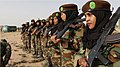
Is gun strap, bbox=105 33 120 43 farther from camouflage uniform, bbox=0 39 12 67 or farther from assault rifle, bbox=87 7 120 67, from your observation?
camouflage uniform, bbox=0 39 12 67

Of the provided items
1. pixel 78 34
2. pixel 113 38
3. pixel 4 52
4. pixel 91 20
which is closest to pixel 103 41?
pixel 113 38

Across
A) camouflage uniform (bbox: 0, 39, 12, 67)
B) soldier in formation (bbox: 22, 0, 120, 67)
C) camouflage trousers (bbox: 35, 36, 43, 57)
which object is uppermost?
soldier in formation (bbox: 22, 0, 120, 67)

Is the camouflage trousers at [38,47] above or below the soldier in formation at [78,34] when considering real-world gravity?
below

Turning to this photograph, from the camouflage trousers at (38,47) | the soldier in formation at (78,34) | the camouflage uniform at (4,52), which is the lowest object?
the camouflage trousers at (38,47)

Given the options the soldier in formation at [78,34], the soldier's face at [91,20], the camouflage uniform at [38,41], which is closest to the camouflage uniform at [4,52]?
the soldier in formation at [78,34]

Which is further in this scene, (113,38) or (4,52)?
(4,52)

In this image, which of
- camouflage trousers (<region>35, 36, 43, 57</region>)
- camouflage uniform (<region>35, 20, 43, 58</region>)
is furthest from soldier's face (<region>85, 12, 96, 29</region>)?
camouflage trousers (<region>35, 36, 43, 57</region>)

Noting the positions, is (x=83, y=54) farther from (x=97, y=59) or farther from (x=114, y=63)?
(x=114, y=63)

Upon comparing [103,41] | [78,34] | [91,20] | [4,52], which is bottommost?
[4,52]

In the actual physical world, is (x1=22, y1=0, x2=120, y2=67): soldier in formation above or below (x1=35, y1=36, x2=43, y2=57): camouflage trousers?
above

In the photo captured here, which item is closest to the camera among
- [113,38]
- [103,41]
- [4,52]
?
[113,38]

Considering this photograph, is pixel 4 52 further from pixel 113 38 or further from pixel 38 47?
pixel 38 47

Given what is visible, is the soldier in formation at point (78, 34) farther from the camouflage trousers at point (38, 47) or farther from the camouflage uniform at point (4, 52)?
the camouflage trousers at point (38, 47)

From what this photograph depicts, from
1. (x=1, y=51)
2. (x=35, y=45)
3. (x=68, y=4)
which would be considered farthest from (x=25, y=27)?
(x=68, y=4)
